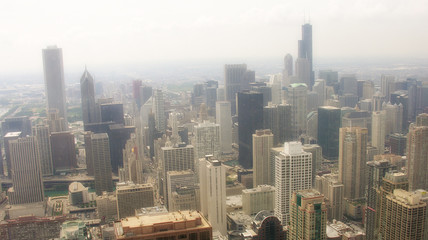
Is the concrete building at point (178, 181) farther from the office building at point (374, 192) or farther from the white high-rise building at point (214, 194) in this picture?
the office building at point (374, 192)

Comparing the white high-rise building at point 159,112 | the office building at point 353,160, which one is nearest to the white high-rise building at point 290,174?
the office building at point 353,160

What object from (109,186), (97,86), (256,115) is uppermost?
(97,86)

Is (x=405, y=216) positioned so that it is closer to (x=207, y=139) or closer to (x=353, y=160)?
(x=353, y=160)

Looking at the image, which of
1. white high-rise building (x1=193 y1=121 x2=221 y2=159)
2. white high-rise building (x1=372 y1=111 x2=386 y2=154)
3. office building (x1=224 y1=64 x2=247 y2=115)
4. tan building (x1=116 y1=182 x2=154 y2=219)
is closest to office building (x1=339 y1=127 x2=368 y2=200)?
white high-rise building (x1=372 y1=111 x2=386 y2=154)

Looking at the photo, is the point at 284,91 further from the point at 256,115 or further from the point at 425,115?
the point at 425,115

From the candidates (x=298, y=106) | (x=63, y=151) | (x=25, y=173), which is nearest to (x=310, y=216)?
(x=25, y=173)

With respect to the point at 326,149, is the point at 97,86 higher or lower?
higher

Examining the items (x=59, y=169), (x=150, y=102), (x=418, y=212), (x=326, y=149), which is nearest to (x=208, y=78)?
(x=150, y=102)
